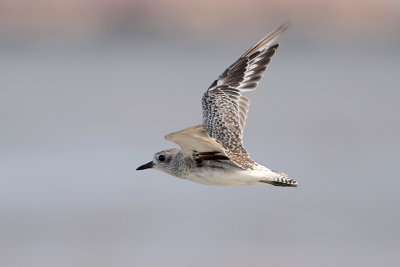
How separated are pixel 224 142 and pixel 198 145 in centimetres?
108

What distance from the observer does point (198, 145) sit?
392 inches

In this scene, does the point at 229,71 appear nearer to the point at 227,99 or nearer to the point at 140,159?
the point at 227,99

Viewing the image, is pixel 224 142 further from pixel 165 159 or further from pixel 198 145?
pixel 198 145

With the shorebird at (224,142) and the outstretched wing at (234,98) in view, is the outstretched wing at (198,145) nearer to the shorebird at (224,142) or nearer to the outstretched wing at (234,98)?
the shorebird at (224,142)

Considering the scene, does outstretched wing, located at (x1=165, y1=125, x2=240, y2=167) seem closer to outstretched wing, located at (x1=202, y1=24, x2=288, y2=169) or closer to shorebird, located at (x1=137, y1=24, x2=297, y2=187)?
shorebird, located at (x1=137, y1=24, x2=297, y2=187)

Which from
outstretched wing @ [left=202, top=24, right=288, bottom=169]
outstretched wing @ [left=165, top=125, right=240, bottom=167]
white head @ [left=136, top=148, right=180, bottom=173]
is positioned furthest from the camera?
outstretched wing @ [left=202, top=24, right=288, bottom=169]

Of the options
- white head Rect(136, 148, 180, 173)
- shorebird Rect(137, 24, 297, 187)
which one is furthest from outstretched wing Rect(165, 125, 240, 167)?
white head Rect(136, 148, 180, 173)

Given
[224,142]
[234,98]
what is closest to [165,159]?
[224,142]

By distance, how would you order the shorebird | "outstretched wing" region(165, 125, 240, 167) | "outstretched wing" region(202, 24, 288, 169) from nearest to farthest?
"outstretched wing" region(165, 125, 240, 167) < the shorebird < "outstretched wing" region(202, 24, 288, 169)

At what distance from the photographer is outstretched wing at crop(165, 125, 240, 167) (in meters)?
9.40
